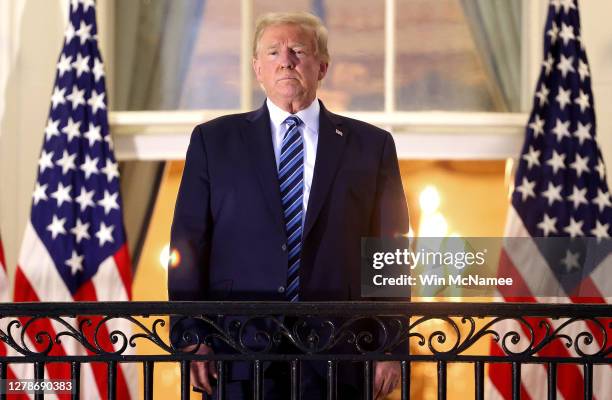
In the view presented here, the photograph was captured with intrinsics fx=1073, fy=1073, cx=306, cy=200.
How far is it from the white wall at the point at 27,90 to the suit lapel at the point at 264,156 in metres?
2.06

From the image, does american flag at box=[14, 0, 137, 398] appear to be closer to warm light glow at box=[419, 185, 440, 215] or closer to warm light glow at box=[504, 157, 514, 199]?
warm light glow at box=[419, 185, 440, 215]

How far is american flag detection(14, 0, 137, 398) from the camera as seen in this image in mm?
4309

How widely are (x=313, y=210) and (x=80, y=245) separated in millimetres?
1942

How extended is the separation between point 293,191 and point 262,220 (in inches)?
4.4

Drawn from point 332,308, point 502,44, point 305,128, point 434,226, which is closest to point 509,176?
point 434,226

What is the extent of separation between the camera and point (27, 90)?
4582 millimetres

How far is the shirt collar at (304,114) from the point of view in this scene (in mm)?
2744

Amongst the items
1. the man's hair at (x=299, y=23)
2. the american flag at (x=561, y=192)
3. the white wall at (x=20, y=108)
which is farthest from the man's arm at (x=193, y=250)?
the white wall at (x=20, y=108)

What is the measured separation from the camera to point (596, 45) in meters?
4.59

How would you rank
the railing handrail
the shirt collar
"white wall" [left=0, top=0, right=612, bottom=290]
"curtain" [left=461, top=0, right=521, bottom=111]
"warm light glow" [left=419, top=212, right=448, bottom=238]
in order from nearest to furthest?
the railing handrail
the shirt collar
"white wall" [left=0, top=0, right=612, bottom=290]
"curtain" [left=461, top=0, right=521, bottom=111]
"warm light glow" [left=419, top=212, right=448, bottom=238]

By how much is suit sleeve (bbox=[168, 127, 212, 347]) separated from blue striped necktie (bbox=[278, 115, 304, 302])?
20 centimetres

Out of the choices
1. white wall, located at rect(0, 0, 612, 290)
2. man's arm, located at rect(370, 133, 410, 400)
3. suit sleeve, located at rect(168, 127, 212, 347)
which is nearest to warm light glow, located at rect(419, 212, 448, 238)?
white wall, located at rect(0, 0, 612, 290)

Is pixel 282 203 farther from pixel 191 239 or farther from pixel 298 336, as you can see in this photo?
pixel 298 336

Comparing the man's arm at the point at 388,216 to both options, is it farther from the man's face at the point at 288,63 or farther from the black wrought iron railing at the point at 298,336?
the man's face at the point at 288,63
